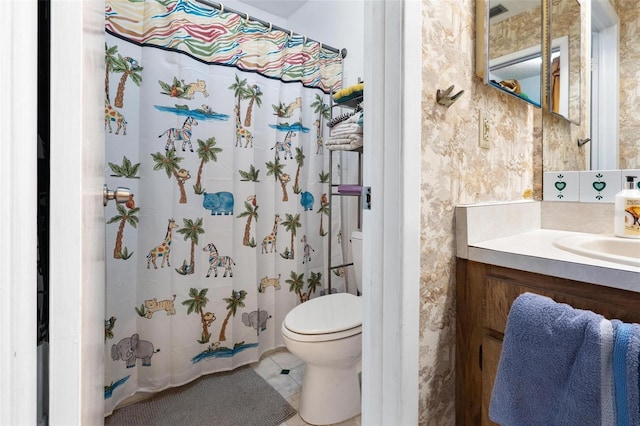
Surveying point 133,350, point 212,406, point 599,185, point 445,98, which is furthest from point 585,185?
point 133,350

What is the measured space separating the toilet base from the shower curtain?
538 millimetres

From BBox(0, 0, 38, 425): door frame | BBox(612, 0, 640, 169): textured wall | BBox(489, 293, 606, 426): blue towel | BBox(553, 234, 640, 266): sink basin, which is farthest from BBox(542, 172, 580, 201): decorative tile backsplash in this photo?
BBox(0, 0, 38, 425): door frame

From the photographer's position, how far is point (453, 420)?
93 centimetres

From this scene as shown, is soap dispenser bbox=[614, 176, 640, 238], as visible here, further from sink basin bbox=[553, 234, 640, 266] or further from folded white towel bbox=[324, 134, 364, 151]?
folded white towel bbox=[324, 134, 364, 151]

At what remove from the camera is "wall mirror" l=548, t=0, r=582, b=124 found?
1.24 meters

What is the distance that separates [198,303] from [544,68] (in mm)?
1908

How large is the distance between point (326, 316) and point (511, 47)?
1.29 metres

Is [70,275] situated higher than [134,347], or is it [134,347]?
[70,275]

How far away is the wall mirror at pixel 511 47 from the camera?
0.96m

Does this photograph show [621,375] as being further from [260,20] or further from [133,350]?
[260,20]

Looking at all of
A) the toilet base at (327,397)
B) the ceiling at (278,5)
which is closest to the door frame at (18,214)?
the toilet base at (327,397)

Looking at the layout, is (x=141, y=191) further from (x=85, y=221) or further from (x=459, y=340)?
(x=459, y=340)

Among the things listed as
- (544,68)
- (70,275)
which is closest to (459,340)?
(70,275)

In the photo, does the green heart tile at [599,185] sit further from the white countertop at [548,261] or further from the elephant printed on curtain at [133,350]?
the elephant printed on curtain at [133,350]
